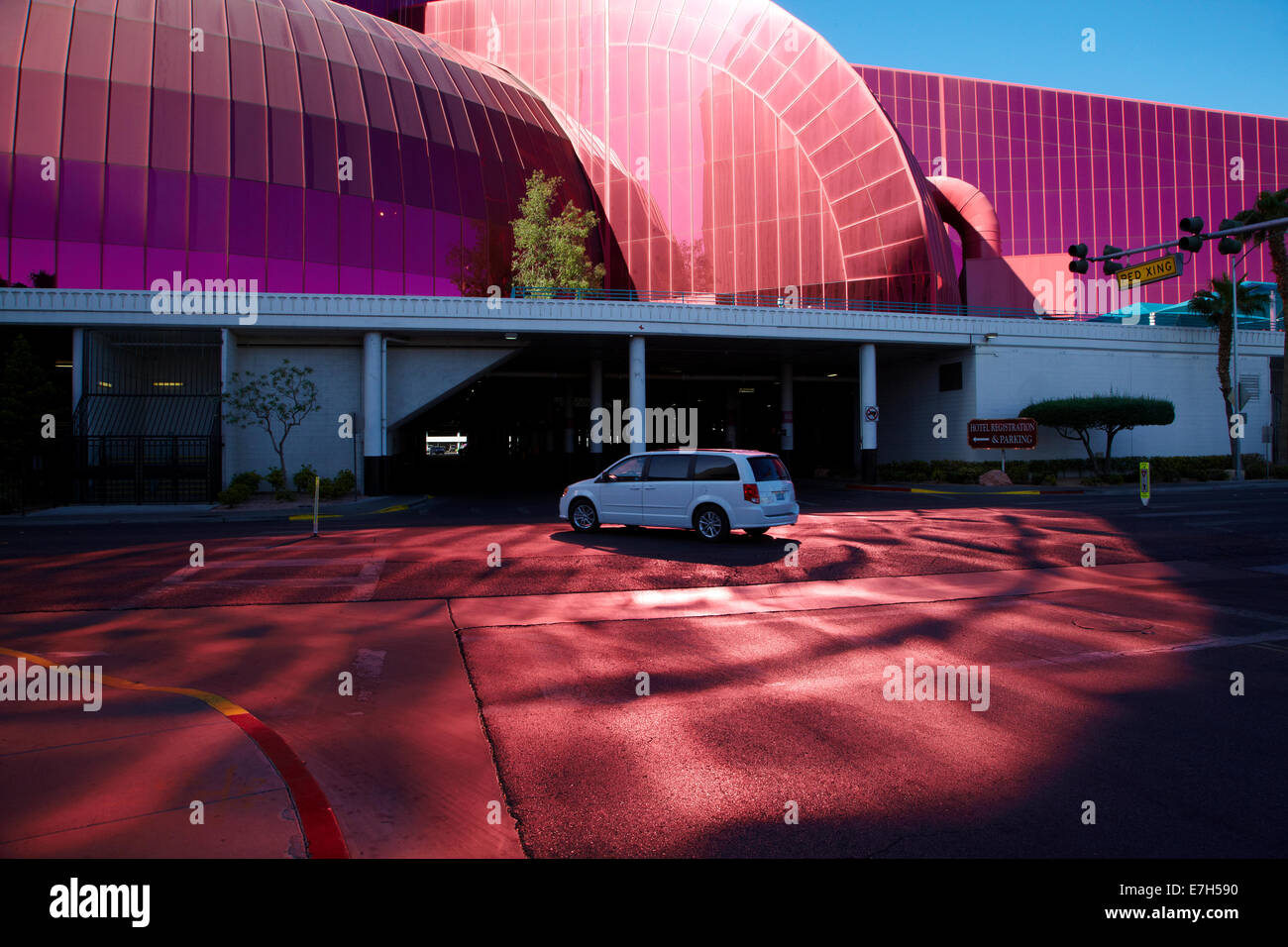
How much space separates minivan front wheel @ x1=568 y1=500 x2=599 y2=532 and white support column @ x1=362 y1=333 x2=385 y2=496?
524 inches

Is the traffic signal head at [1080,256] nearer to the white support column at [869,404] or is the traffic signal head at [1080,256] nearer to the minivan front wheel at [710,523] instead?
the minivan front wheel at [710,523]

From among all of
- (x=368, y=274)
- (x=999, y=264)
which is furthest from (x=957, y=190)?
(x=368, y=274)

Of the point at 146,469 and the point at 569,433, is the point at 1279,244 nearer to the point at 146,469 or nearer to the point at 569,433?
the point at 569,433

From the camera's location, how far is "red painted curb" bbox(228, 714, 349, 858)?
144 inches

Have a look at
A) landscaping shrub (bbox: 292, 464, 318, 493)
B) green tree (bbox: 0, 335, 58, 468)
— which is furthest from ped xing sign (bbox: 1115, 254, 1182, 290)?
green tree (bbox: 0, 335, 58, 468)

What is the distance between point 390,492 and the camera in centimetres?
2795

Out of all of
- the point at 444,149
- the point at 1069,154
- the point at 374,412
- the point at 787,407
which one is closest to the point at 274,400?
the point at 374,412

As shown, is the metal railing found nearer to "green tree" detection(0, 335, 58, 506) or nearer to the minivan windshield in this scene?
"green tree" detection(0, 335, 58, 506)

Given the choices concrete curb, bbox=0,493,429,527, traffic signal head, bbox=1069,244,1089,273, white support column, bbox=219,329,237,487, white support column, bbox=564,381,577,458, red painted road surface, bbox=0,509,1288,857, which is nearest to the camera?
red painted road surface, bbox=0,509,1288,857

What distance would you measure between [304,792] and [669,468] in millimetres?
11246

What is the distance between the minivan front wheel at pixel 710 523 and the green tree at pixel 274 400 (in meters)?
16.7

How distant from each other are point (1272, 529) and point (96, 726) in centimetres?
2023

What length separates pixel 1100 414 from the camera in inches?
1220
